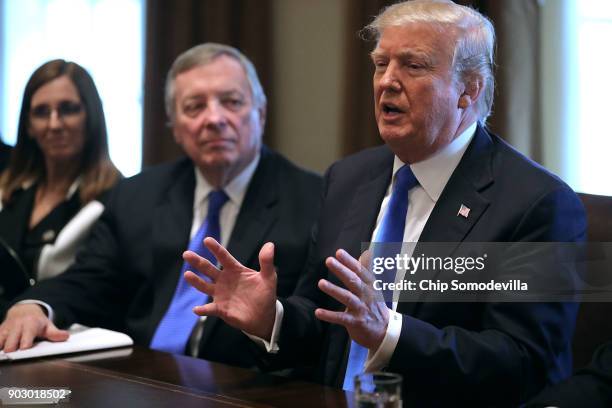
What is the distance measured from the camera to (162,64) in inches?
168

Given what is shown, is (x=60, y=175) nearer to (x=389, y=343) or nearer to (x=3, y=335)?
(x=3, y=335)

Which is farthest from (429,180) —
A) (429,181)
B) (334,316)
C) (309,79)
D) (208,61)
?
(309,79)

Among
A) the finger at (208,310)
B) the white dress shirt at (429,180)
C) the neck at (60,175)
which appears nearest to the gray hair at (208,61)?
the neck at (60,175)

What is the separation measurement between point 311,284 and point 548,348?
0.67 m

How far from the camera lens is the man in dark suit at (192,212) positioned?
265 centimetres

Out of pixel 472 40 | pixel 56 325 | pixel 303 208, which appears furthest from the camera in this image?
pixel 303 208

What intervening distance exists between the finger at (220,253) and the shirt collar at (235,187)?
92 cm

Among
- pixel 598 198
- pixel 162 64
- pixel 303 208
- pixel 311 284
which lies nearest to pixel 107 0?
pixel 162 64

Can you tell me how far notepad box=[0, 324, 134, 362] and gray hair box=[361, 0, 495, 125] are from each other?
1035 mm

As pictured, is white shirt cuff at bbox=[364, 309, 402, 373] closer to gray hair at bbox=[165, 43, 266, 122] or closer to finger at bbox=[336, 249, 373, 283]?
finger at bbox=[336, 249, 373, 283]

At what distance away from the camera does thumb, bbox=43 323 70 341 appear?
7.12 feet

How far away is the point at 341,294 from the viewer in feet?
5.36

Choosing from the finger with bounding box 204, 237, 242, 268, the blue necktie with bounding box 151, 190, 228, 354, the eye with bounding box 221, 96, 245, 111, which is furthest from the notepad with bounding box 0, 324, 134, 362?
the eye with bounding box 221, 96, 245, 111

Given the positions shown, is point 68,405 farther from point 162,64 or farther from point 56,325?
point 162,64
